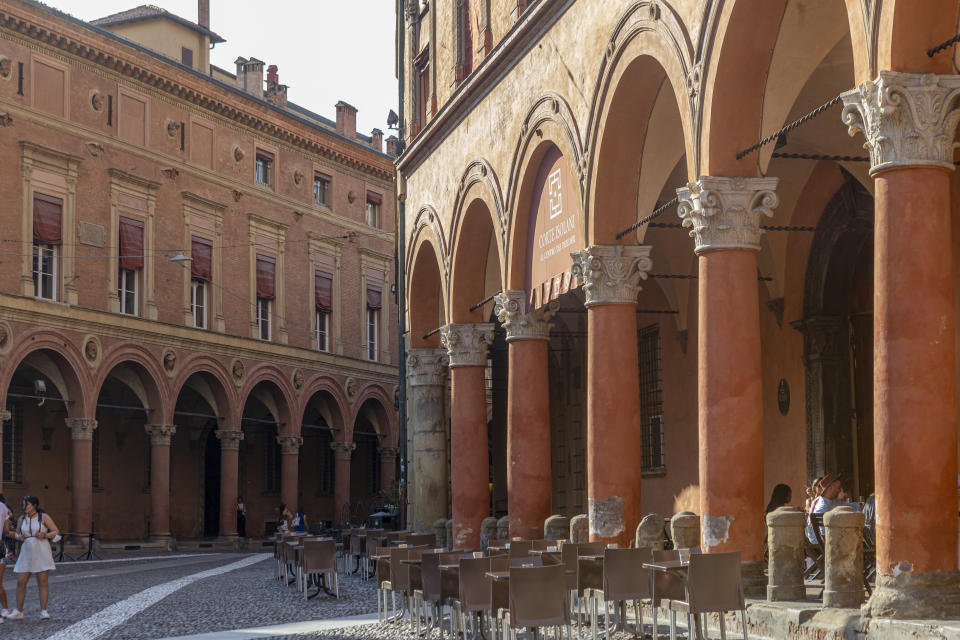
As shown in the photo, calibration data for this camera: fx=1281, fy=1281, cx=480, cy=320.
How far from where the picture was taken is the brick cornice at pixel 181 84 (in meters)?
30.4

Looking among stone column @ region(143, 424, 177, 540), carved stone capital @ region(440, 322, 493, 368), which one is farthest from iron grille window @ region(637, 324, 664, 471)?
stone column @ region(143, 424, 177, 540)

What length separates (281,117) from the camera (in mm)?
38875

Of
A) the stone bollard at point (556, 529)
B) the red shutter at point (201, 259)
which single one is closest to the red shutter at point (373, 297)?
the red shutter at point (201, 259)

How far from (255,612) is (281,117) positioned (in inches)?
1014

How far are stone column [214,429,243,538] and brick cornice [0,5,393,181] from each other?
361 inches

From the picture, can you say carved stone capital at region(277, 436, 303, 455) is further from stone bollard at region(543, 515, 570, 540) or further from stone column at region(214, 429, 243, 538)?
stone bollard at region(543, 515, 570, 540)

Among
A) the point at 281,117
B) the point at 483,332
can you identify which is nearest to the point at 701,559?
the point at 483,332

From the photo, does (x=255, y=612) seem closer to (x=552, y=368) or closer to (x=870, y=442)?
(x=870, y=442)

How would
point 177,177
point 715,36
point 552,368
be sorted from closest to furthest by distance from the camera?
point 715,36
point 552,368
point 177,177

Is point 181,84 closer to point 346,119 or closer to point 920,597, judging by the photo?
point 346,119

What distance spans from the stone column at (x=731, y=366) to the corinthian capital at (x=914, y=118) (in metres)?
2.61

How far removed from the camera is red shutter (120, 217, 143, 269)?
32656 millimetres

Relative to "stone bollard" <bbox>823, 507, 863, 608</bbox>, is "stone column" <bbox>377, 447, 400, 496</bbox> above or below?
below

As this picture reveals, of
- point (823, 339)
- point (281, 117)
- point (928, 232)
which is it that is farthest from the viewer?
point (281, 117)
